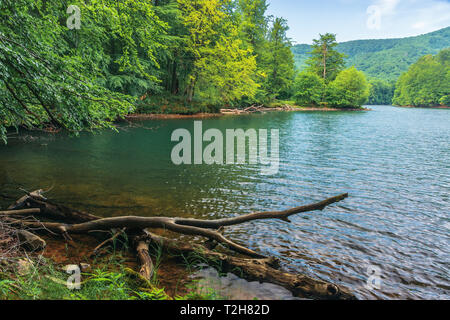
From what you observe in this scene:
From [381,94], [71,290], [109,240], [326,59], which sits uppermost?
[326,59]

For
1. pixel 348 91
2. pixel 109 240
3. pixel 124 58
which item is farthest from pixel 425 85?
pixel 109 240

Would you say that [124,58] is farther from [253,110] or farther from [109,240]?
[253,110]

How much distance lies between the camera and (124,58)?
8.37m

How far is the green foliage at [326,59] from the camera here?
82.0m

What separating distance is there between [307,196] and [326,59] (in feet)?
287

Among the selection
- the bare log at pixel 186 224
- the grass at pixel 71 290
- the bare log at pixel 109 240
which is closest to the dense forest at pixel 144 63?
the bare log at pixel 186 224

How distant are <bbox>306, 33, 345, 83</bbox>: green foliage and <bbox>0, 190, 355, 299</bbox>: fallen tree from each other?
85.4 metres

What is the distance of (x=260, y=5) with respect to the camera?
212ft

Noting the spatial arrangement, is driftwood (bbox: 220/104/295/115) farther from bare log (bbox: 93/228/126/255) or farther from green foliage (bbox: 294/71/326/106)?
bare log (bbox: 93/228/126/255)

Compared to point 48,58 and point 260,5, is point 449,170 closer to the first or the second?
point 48,58

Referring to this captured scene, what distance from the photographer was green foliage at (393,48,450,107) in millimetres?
98500

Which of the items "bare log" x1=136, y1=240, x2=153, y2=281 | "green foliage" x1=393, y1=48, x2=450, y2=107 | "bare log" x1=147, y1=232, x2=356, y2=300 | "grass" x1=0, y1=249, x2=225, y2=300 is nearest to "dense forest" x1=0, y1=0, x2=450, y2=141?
"green foliage" x1=393, y1=48, x2=450, y2=107

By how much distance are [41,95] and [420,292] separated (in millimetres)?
7731
